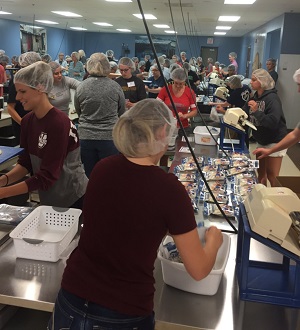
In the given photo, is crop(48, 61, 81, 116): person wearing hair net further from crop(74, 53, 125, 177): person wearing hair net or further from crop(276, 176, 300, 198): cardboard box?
crop(276, 176, 300, 198): cardboard box

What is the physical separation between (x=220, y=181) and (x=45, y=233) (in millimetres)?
1157

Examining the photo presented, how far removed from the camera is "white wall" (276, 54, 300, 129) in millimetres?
8664

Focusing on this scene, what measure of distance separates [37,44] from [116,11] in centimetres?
711

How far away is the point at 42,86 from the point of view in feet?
6.25

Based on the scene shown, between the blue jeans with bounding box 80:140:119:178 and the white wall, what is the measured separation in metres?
6.51

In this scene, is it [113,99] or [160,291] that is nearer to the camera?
[160,291]

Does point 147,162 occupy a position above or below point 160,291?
above

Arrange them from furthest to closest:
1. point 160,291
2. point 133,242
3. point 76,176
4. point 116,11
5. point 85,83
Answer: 1. point 116,11
2. point 85,83
3. point 76,176
4. point 160,291
5. point 133,242

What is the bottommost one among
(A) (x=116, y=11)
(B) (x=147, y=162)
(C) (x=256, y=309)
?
(C) (x=256, y=309)

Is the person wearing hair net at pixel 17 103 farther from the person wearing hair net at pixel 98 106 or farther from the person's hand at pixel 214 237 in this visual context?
the person's hand at pixel 214 237

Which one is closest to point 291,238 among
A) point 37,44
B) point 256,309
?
point 256,309

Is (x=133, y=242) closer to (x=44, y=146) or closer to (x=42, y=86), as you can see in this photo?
(x=44, y=146)

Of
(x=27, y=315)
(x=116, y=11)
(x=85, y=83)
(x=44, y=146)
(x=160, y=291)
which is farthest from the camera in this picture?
(x=116, y=11)

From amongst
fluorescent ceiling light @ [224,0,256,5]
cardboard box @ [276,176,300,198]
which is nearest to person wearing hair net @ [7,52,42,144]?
cardboard box @ [276,176,300,198]
